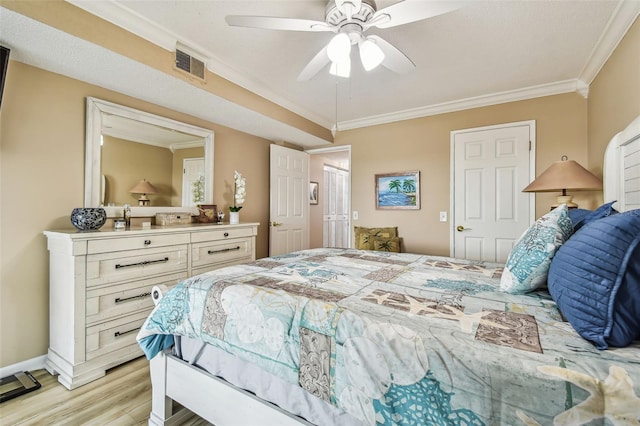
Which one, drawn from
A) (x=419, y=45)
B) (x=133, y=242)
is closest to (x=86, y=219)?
(x=133, y=242)

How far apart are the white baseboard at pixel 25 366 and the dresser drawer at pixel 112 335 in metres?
0.48

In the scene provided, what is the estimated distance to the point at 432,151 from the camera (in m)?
3.51

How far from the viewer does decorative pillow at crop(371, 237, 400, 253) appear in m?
3.48

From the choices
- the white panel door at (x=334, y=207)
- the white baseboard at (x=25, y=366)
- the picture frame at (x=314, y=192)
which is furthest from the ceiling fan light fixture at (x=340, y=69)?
the white panel door at (x=334, y=207)

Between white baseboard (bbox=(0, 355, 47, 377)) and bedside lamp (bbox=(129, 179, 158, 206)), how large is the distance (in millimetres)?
1330

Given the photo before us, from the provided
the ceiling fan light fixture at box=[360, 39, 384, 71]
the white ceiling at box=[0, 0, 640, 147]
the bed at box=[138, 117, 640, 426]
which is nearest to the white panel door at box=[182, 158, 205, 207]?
the white ceiling at box=[0, 0, 640, 147]

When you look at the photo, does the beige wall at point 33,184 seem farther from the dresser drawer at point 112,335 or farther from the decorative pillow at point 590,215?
the decorative pillow at point 590,215

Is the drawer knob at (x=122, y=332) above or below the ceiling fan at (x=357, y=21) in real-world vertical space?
below

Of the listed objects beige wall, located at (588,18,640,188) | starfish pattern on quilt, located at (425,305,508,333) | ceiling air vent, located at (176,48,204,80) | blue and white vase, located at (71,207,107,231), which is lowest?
starfish pattern on quilt, located at (425,305,508,333)

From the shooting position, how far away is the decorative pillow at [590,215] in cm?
122

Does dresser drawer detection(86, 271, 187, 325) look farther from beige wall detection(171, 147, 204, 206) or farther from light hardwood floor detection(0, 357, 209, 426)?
beige wall detection(171, 147, 204, 206)

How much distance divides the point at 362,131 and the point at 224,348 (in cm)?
347

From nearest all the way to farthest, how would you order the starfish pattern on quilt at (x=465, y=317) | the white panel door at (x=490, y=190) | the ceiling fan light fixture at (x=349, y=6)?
the starfish pattern on quilt at (x=465, y=317) < the ceiling fan light fixture at (x=349, y=6) < the white panel door at (x=490, y=190)

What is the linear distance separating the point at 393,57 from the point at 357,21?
0.38 metres
